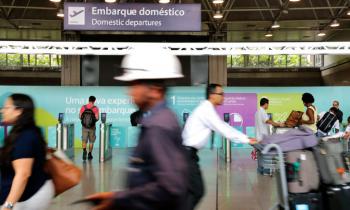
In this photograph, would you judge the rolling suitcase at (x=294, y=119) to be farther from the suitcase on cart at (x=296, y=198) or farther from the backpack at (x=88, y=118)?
the backpack at (x=88, y=118)

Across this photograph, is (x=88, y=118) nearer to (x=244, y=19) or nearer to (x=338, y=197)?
(x=338, y=197)

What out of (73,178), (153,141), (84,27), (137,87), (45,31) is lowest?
(73,178)

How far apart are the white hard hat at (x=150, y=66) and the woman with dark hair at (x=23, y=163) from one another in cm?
115

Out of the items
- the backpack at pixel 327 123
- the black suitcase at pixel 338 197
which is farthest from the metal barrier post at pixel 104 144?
the black suitcase at pixel 338 197

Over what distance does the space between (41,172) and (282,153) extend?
2.20 m

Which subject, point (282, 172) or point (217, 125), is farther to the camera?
point (217, 125)

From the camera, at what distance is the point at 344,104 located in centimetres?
1692

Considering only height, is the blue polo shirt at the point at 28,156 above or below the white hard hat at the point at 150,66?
below

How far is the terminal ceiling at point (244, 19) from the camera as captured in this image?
20688mm

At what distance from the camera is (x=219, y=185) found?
8.63 m

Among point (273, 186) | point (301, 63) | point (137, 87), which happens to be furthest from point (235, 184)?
point (301, 63)

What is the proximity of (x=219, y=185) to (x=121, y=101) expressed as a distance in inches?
357

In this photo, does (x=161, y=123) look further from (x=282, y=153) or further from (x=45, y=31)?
(x=45, y=31)

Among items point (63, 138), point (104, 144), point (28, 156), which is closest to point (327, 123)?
point (28, 156)
